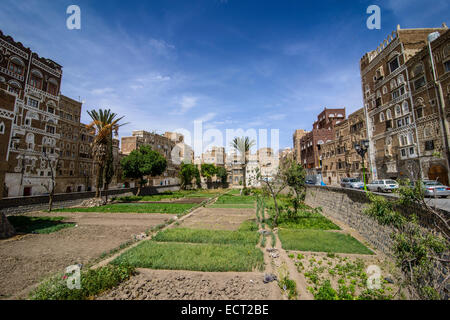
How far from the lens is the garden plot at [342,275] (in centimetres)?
639

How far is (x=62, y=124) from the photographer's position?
3900cm

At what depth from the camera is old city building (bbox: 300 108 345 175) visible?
173 feet

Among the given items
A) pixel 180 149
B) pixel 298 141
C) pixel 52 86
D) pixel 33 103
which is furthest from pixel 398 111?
pixel 180 149

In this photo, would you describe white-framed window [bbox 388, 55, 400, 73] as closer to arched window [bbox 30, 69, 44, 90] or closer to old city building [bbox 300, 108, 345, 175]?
old city building [bbox 300, 108, 345, 175]

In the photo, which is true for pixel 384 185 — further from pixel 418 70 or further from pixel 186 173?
pixel 186 173

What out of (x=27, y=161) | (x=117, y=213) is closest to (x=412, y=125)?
(x=117, y=213)

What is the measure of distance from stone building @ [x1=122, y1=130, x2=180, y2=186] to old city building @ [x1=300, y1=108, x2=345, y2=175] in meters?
45.7

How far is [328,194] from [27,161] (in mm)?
44244

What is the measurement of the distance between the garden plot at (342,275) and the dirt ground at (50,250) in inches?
391

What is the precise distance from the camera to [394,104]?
98.5 feet

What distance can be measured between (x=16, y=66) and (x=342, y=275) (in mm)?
48031

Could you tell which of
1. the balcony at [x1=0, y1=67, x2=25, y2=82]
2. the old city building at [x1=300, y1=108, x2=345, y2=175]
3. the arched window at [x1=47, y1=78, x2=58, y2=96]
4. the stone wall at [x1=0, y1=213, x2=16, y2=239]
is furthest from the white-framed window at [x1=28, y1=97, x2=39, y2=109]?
the old city building at [x1=300, y1=108, x2=345, y2=175]

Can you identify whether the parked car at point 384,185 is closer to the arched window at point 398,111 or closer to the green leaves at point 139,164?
the arched window at point 398,111
